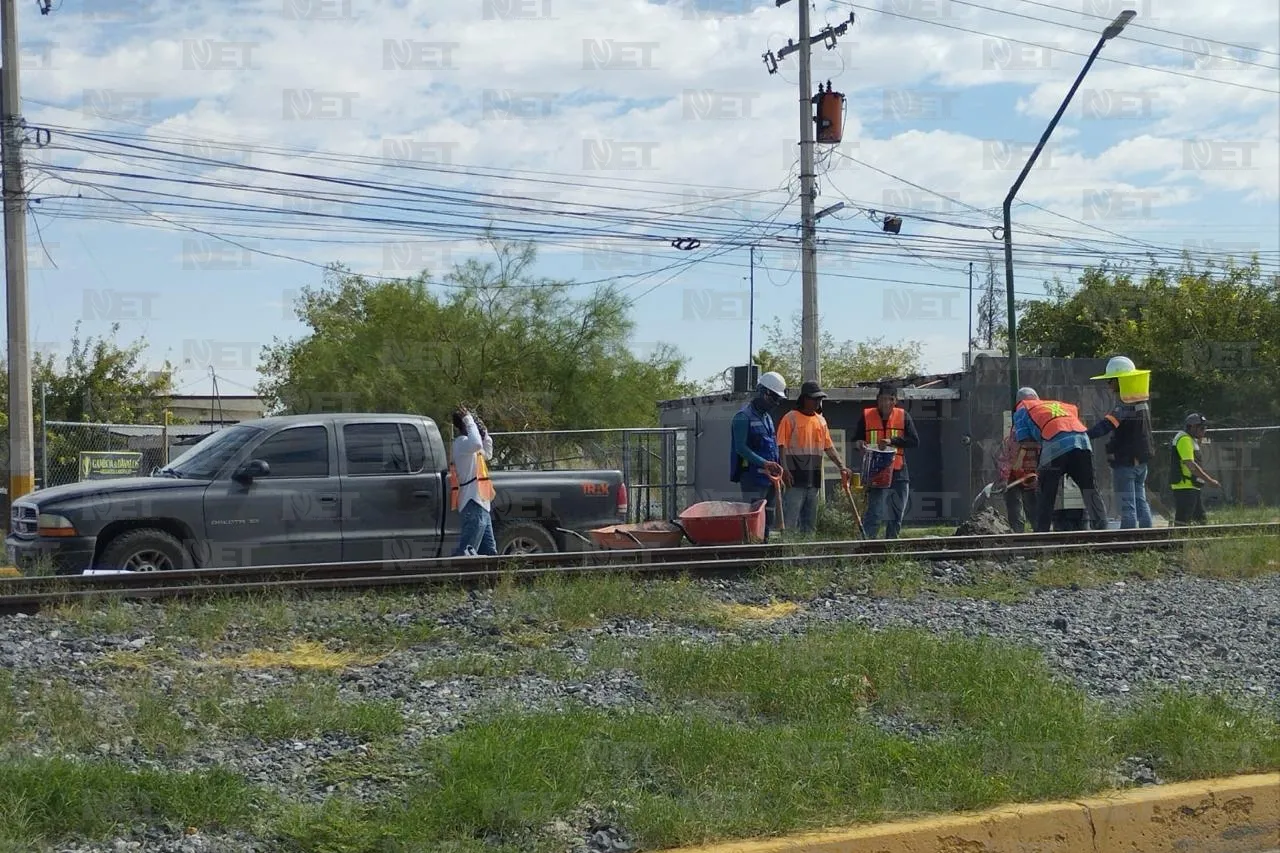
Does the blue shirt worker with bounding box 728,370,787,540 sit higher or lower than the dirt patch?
higher

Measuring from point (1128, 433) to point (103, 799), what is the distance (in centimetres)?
1164

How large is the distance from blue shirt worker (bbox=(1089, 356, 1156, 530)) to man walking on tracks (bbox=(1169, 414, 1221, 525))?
2.67 meters

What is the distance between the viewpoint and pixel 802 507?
13953mm

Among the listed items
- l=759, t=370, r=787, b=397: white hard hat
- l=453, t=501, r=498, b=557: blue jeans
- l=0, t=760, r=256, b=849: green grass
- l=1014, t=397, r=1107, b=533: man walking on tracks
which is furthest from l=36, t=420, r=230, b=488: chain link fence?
l=1014, t=397, r=1107, b=533: man walking on tracks

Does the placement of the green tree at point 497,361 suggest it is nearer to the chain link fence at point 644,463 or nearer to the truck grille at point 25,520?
the chain link fence at point 644,463

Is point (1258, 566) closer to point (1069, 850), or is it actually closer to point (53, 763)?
point (1069, 850)

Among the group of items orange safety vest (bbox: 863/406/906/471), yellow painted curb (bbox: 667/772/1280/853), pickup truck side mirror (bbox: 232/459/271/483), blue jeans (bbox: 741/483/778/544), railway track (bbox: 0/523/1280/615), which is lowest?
yellow painted curb (bbox: 667/772/1280/853)

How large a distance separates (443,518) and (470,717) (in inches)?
243

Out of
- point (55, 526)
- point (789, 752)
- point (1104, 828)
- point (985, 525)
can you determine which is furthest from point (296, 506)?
point (1104, 828)

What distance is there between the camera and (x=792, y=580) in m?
10.7

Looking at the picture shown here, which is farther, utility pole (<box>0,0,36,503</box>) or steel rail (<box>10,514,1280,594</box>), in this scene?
utility pole (<box>0,0,36,503</box>)

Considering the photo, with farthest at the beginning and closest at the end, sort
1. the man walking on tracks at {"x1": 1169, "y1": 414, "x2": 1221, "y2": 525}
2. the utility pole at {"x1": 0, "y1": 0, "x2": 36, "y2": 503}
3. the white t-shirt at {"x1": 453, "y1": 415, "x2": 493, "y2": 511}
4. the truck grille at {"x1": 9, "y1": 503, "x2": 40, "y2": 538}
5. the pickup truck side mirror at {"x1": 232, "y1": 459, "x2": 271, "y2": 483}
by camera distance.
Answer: the utility pole at {"x1": 0, "y1": 0, "x2": 36, "y2": 503} < the man walking on tracks at {"x1": 1169, "y1": 414, "x2": 1221, "y2": 525} < the white t-shirt at {"x1": 453, "y1": 415, "x2": 493, "y2": 511} < the pickup truck side mirror at {"x1": 232, "y1": 459, "x2": 271, "y2": 483} < the truck grille at {"x1": 9, "y1": 503, "x2": 40, "y2": 538}

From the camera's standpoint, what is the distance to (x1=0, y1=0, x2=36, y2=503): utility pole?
17531 mm

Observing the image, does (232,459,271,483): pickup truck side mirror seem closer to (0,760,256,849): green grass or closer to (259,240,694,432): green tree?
(0,760,256,849): green grass
